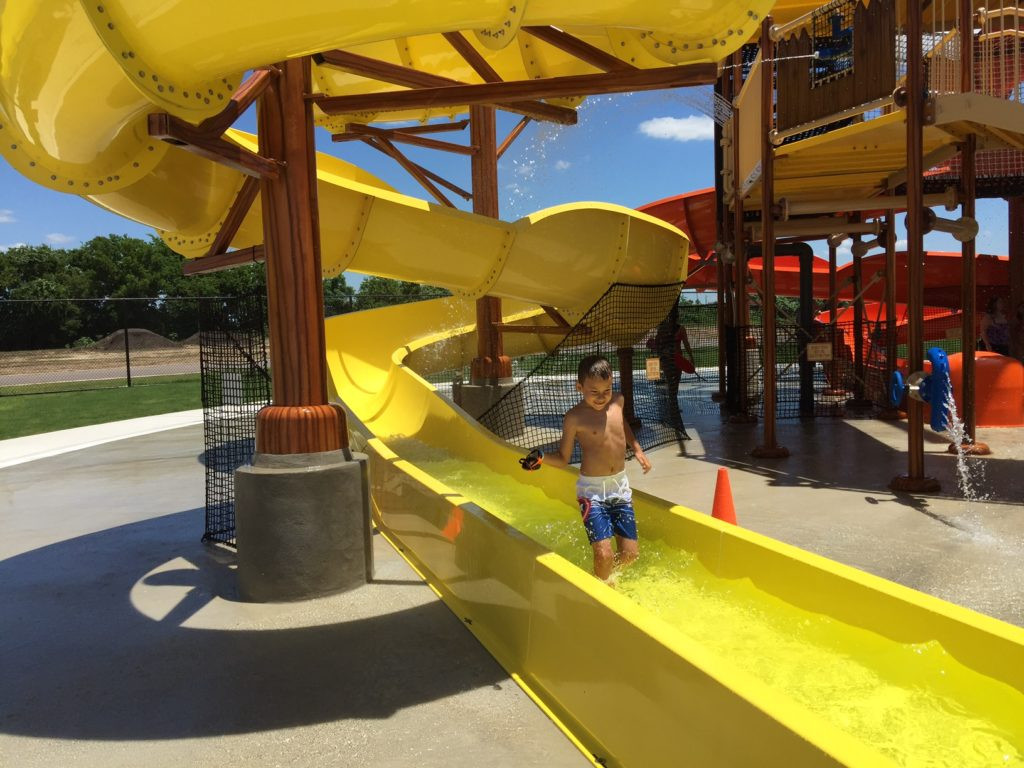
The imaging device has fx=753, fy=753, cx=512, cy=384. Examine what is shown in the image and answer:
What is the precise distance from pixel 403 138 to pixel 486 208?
167 cm

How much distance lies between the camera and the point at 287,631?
148 inches

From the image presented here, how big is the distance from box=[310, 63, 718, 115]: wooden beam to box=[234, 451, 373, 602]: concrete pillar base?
2.00 m

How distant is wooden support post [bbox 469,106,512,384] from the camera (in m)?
9.72

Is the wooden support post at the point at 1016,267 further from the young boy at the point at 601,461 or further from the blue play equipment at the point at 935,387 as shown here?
the young boy at the point at 601,461

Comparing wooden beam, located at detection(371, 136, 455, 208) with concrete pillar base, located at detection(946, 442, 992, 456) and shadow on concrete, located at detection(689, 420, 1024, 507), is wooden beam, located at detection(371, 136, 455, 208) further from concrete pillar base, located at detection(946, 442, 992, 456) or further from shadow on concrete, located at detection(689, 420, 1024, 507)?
concrete pillar base, located at detection(946, 442, 992, 456)

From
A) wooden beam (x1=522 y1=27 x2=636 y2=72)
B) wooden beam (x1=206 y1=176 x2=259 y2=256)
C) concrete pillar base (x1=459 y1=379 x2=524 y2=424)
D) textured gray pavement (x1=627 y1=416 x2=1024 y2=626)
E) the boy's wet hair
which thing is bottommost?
textured gray pavement (x1=627 y1=416 x2=1024 y2=626)

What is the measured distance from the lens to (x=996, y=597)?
3812 millimetres

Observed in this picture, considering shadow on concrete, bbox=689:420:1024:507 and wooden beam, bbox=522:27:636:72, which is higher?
wooden beam, bbox=522:27:636:72

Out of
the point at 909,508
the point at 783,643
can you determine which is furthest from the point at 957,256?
the point at 783,643

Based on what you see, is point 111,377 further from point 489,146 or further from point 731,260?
point 731,260

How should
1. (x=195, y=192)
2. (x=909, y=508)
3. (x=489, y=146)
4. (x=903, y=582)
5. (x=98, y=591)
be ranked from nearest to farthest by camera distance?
(x=903, y=582) → (x=98, y=591) → (x=195, y=192) → (x=909, y=508) → (x=489, y=146)

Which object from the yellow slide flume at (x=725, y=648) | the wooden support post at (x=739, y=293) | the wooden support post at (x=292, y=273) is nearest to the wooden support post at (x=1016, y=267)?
the wooden support post at (x=739, y=293)

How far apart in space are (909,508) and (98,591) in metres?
5.60

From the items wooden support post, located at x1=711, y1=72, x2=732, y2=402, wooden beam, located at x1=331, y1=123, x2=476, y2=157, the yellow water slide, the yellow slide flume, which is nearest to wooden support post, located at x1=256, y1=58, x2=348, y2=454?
the yellow water slide
